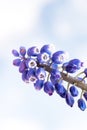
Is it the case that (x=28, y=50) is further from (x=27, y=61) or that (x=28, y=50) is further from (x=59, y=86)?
(x=59, y=86)

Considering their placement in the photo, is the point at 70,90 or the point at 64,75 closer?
Result: the point at 64,75

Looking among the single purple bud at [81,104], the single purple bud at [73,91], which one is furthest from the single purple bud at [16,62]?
the single purple bud at [81,104]

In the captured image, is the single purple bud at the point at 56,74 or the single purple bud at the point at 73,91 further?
the single purple bud at the point at 73,91

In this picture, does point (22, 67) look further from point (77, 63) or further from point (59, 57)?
point (77, 63)

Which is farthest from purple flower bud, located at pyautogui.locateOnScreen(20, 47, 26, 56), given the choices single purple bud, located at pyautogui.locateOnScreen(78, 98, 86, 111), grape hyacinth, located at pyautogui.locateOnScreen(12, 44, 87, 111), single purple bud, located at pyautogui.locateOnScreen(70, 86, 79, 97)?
single purple bud, located at pyautogui.locateOnScreen(78, 98, 86, 111)

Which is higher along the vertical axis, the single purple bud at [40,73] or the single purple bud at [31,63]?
the single purple bud at [31,63]

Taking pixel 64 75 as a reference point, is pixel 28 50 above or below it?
above

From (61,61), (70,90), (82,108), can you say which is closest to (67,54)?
(61,61)

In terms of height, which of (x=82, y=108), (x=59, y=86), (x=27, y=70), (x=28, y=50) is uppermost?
(x=28, y=50)

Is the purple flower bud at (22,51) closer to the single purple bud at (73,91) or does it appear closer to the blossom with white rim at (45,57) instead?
the blossom with white rim at (45,57)
